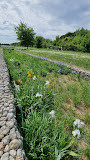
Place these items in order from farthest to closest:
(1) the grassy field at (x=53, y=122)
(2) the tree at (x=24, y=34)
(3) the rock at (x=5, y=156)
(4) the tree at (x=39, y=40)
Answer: (4) the tree at (x=39, y=40) → (2) the tree at (x=24, y=34) → (1) the grassy field at (x=53, y=122) → (3) the rock at (x=5, y=156)

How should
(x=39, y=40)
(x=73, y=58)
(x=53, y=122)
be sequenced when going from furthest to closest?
→ (x=39, y=40)
(x=73, y=58)
(x=53, y=122)

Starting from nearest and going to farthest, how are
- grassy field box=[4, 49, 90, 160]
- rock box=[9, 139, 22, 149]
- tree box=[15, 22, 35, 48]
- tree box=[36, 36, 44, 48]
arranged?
rock box=[9, 139, 22, 149]
grassy field box=[4, 49, 90, 160]
tree box=[15, 22, 35, 48]
tree box=[36, 36, 44, 48]

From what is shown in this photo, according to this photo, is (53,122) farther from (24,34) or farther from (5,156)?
(24,34)

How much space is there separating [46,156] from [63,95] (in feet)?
5.24

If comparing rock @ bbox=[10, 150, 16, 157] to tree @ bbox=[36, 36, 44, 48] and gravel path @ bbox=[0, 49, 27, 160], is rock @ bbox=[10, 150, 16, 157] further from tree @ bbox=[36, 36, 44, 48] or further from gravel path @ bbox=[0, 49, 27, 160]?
tree @ bbox=[36, 36, 44, 48]

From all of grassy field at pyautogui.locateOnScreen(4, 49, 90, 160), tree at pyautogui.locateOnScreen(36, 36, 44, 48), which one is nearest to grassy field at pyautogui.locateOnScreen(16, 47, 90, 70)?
grassy field at pyautogui.locateOnScreen(4, 49, 90, 160)

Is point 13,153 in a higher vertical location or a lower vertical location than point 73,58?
lower

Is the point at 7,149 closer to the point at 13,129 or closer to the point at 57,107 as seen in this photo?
the point at 13,129

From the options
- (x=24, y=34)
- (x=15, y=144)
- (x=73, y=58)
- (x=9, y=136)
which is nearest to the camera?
(x=15, y=144)

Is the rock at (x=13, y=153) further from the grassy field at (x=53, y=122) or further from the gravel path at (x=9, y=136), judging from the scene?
the grassy field at (x=53, y=122)

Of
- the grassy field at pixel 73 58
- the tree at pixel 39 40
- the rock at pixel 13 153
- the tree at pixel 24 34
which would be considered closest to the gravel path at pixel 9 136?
the rock at pixel 13 153

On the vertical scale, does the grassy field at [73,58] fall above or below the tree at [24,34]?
below

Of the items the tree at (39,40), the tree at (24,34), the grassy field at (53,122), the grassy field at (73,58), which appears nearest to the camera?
the grassy field at (53,122)

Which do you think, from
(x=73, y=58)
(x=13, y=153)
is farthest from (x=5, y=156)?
(x=73, y=58)
